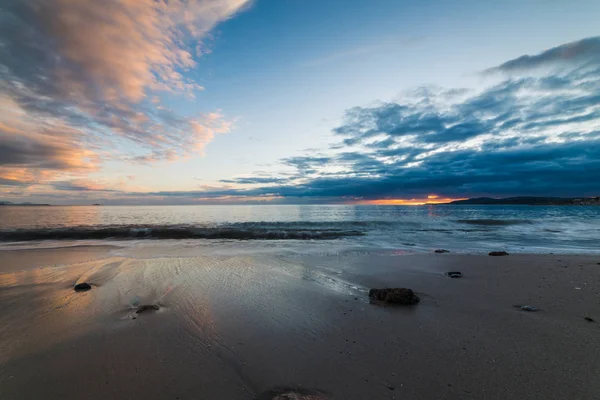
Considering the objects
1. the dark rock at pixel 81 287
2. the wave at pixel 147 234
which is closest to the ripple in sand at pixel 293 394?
the dark rock at pixel 81 287

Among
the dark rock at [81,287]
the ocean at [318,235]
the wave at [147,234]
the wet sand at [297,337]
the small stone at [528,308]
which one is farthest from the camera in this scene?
the wave at [147,234]

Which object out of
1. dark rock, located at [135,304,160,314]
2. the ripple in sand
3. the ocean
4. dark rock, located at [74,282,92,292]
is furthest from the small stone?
dark rock, located at [74,282,92,292]

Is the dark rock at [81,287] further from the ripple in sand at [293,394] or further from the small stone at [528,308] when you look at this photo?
the small stone at [528,308]

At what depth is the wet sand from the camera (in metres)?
3.09

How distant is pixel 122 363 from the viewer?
3588 mm

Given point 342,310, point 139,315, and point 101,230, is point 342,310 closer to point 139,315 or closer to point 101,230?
point 139,315

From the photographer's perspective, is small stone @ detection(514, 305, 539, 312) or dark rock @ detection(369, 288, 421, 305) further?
dark rock @ detection(369, 288, 421, 305)

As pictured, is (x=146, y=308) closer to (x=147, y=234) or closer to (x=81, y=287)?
(x=81, y=287)

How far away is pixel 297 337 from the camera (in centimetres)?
434

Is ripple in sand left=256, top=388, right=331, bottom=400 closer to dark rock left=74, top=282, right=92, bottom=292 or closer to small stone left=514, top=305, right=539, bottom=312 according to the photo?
small stone left=514, top=305, right=539, bottom=312

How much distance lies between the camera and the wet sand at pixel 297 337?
309 centimetres

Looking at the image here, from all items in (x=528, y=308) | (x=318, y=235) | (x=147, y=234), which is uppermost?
(x=147, y=234)

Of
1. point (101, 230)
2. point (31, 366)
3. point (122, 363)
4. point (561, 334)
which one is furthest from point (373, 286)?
point (101, 230)

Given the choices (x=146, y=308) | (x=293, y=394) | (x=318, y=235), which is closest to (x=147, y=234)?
(x=318, y=235)
